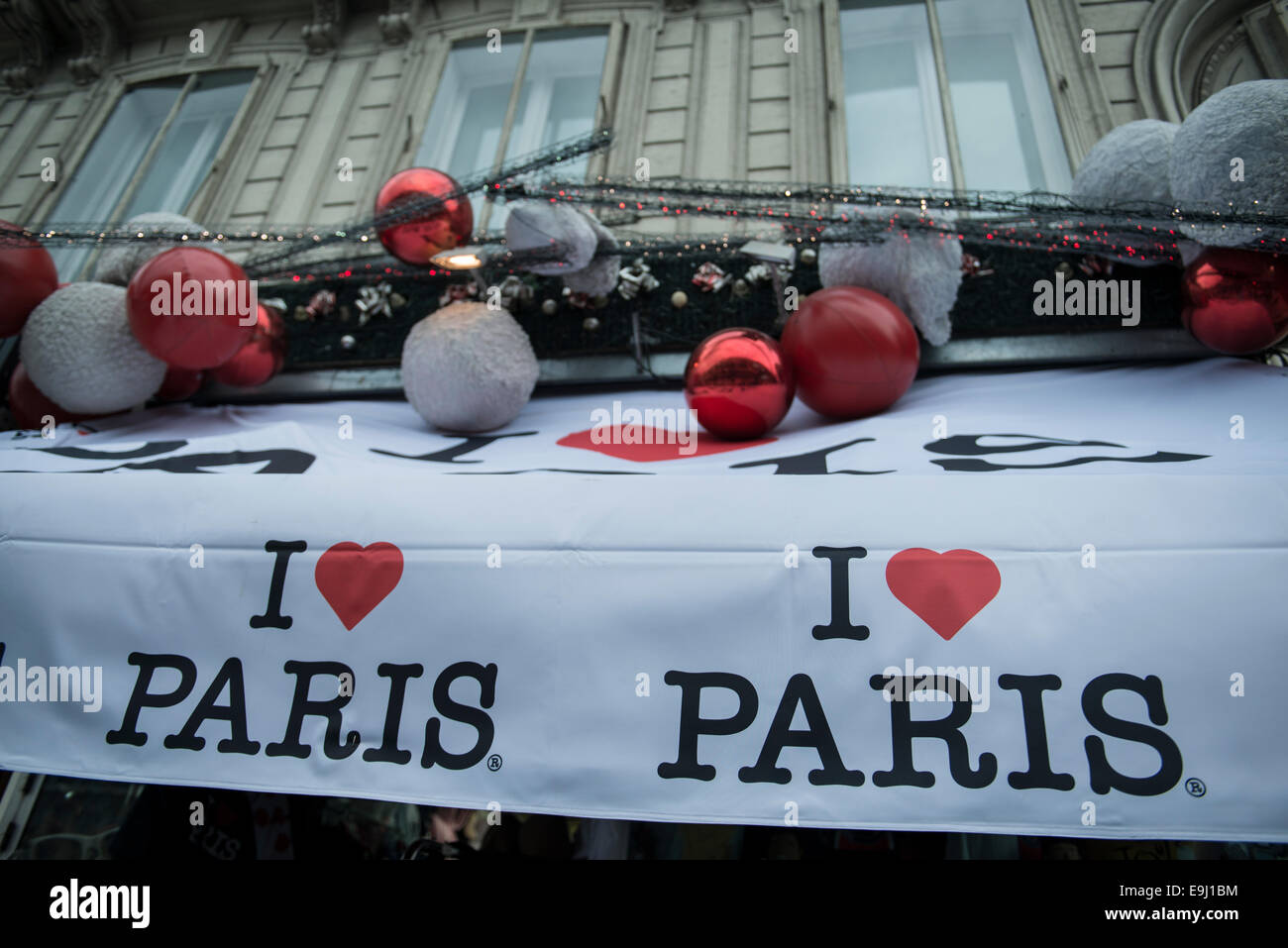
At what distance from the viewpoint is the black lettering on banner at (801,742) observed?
139 cm

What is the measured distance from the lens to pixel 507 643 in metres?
1.56

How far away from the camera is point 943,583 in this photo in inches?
56.6

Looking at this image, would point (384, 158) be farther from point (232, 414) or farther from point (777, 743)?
point (777, 743)

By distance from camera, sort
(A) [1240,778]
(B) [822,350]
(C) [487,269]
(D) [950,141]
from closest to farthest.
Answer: (A) [1240,778], (B) [822,350], (C) [487,269], (D) [950,141]

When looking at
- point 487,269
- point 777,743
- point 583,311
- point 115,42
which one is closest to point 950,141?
point 583,311

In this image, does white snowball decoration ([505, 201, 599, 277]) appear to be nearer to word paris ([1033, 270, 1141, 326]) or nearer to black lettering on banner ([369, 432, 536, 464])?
black lettering on banner ([369, 432, 536, 464])

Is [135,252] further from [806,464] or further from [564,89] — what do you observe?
[806,464]

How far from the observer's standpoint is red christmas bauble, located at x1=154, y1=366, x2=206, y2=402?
326cm

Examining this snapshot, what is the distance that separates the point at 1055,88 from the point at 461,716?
4.01m

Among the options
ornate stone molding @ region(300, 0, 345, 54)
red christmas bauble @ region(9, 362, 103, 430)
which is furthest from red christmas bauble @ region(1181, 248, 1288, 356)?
ornate stone molding @ region(300, 0, 345, 54)

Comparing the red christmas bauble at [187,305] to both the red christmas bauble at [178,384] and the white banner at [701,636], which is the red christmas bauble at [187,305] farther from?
the white banner at [701,636]

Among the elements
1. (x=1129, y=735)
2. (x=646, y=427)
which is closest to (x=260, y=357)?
(x=646, y=427)

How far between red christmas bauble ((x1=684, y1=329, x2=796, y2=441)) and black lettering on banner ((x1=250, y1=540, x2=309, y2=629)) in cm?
127

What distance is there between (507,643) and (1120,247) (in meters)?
2.46
